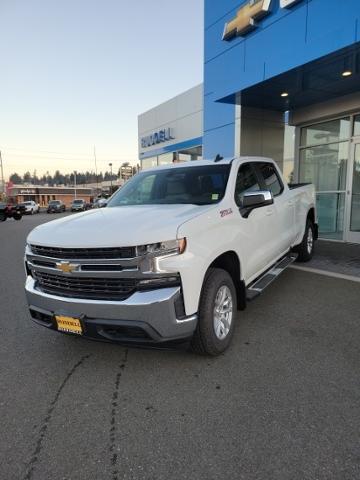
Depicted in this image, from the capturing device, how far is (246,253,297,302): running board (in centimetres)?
402

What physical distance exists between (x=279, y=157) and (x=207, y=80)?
3.38 m

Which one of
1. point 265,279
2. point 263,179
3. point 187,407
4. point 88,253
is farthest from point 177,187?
point 187,407

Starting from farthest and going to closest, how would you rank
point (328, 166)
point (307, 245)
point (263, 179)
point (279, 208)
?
1. point (328, 166)
2. point (307, 245)
3. point (279, 208)
4. point (263, 179)

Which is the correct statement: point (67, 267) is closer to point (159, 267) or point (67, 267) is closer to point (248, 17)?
point (159, 267)

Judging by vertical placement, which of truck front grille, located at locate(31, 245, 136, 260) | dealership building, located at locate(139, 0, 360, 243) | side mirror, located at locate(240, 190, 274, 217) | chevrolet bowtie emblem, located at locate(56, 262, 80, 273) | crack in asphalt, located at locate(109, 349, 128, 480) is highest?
dealership building, located at locate(139, 0, 360, 243)

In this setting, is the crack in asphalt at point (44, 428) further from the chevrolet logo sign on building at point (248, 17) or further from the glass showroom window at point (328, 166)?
the glass showroom window at point (328, 166)

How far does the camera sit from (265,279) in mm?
4629

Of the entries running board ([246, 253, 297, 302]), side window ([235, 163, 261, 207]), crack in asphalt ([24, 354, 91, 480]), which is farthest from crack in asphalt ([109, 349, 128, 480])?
side window ([235, 163, 261, 207])

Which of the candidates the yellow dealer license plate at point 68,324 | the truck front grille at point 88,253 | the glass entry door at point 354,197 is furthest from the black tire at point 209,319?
the glass entry door at point 354,197

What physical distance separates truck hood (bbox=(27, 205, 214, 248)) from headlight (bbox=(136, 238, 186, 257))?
0.13ft

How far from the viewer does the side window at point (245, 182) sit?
411cm

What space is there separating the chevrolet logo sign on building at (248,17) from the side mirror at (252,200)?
5.66 meters

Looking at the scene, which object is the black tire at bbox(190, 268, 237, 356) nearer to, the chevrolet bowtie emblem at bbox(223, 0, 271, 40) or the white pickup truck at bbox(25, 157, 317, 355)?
the white pickup truck at bbox(25, 157, 317, 355)

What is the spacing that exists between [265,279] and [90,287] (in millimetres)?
2509
